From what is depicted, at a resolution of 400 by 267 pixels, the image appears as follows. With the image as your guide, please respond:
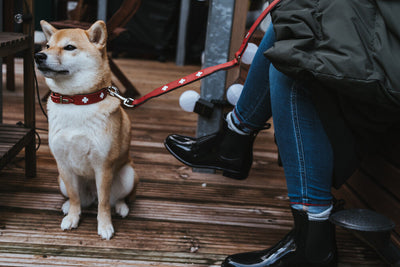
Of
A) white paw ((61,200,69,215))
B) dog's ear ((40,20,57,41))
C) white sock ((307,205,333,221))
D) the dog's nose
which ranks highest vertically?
dog's ear ((40,20,57,41))

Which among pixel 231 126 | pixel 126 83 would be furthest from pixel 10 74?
pixel 231 126

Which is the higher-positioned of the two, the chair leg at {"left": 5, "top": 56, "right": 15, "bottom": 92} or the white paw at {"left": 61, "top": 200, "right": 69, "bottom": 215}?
the chair leg at {"left": 5, "top": 56, "right": 15, "bottom": 92}

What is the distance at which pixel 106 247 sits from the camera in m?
1.27

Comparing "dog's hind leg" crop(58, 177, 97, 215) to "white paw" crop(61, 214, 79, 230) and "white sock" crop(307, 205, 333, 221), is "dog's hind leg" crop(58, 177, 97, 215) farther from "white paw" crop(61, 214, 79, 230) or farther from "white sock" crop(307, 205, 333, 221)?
"white sock" crop(307, 205, 333, 221)

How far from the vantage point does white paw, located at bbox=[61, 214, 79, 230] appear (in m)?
1.34

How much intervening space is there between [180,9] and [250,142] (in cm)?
370

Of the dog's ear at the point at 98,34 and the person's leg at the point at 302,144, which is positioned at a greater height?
the dog's ear at the point at 98,34

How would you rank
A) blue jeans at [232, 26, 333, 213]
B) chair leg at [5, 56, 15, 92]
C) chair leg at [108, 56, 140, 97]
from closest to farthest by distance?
blue jeans at [232, 26, 333, 213]
chair leg at [5, 56, 15, 92]
chair leg at [108, 56, 140, 97]

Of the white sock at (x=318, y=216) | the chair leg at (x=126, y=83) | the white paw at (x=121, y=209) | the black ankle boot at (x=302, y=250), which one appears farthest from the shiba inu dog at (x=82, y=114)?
the chair leg at (x=126, y=83)

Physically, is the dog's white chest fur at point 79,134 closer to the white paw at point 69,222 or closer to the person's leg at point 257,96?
the white paw at point 69,222

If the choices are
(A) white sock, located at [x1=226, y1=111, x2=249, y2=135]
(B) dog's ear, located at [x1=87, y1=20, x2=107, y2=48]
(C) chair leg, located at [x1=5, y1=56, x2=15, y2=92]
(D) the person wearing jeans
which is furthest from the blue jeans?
(C) chair leg, located at [x1=5, y1=56, x2=15, y2=92]

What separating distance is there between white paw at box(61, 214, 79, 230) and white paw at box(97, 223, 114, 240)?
89mm

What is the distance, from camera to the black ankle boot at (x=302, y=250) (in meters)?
1.12

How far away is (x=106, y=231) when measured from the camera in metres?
1.32
